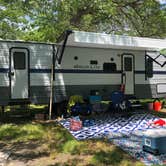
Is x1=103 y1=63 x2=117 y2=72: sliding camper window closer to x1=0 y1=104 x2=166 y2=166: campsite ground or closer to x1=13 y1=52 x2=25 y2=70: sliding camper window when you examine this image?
x1=13 y1=52 x2=25 y2=70: sliding camper window

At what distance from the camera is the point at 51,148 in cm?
742

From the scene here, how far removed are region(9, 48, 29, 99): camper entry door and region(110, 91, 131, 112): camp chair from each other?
11.2 feet

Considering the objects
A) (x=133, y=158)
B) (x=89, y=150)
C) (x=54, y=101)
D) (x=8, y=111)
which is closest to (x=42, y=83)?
(x=54, y=101)

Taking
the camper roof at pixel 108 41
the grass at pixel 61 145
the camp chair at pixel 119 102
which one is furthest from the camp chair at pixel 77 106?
the camper roof at pixel 108 41

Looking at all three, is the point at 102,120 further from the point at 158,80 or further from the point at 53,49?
the point at 158,80

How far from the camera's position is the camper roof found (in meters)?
10.4

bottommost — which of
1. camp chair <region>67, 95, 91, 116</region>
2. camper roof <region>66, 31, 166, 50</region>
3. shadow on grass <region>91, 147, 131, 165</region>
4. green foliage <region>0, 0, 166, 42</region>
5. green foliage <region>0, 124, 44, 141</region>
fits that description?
shadow on grass <region>91, 147, 131, 165</region>

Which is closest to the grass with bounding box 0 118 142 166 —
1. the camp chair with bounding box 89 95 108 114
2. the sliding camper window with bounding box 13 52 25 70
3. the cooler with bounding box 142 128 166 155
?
Answer: the cooler with bounding box 142 128 166 155

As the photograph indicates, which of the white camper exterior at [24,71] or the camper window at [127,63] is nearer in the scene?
the white camper exterior at [24,71]

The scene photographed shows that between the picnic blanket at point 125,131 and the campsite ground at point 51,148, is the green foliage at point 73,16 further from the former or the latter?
the campsite ground at point 51,148

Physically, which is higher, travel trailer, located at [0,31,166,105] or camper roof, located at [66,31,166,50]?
camper roof, located at [66,31,166,50]

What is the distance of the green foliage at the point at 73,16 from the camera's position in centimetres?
1487

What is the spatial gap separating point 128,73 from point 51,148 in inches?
254

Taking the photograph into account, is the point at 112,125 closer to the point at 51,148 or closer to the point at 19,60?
the point at 51,148
